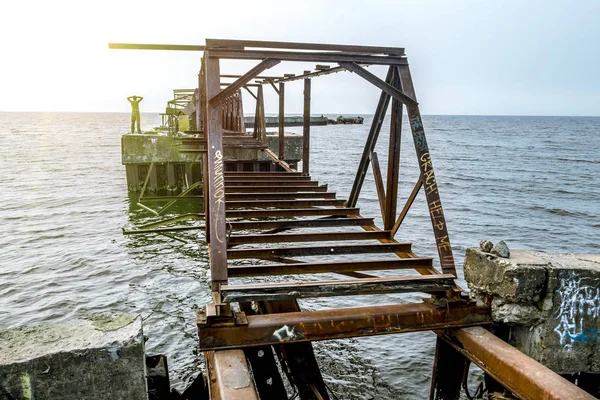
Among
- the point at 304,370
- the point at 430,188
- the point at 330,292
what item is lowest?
the point at 304,370

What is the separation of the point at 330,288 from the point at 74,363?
6.66ft

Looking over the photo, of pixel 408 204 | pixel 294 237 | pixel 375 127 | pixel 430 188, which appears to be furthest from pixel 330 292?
pixel 375 127

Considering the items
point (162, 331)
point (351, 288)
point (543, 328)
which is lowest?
point (162, 331)

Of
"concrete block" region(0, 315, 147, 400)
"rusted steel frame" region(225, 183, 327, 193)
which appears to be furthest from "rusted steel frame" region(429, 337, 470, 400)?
"rusted steel frame" region(225, 183, 327, 193)

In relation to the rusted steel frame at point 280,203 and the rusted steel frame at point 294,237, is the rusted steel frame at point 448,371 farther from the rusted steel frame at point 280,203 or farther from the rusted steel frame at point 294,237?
the rusted steel frame at point 280,203

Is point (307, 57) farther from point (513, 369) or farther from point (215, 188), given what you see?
point (513, 369)

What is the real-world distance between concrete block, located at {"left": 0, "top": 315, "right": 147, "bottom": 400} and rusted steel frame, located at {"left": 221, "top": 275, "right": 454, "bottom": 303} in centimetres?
82

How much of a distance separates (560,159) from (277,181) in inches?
1837

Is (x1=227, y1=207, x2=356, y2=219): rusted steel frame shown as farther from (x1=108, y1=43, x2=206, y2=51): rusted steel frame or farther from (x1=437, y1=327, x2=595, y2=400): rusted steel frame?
(x1=437, y1=327, x2=595, y2=400): rusted steel frame

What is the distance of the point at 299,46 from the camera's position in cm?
483

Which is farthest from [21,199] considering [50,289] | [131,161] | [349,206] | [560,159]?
[560,159]

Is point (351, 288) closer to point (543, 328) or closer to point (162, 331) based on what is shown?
point (543, 328)

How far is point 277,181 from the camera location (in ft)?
28.8

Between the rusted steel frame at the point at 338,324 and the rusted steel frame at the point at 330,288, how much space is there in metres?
A: 0.16
